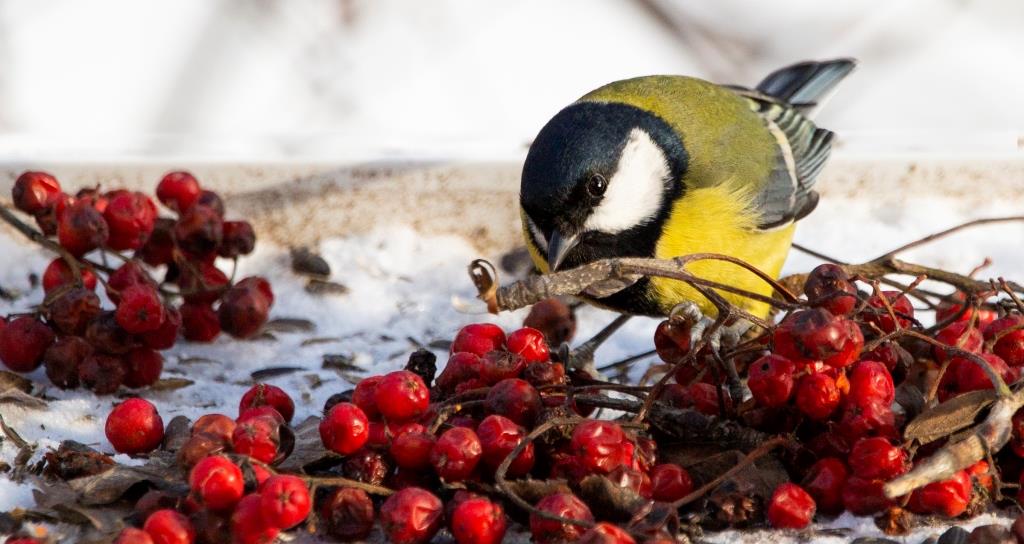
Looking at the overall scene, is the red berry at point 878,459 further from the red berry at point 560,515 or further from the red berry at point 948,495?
the red berry at point 560,515

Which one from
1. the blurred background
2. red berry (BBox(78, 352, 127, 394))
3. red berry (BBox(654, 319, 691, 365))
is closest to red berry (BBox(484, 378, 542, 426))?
red berry (BBox(654, 319, 691, 365))

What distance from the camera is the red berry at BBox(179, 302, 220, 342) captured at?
6.53ft

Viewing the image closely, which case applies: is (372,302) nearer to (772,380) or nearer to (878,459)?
(772,380)

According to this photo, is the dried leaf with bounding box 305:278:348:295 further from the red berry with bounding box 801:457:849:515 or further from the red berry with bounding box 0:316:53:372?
the red berry with bounding box 801:457:849:515

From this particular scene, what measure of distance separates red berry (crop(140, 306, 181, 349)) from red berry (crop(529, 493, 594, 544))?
2.53 feet

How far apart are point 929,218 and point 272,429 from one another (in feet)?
5.03

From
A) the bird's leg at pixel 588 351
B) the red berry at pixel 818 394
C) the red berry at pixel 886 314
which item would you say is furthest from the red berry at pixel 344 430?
the red berry at pixel 886 314

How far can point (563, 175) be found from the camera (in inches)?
74.5

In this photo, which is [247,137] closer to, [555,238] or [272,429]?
[555,238]

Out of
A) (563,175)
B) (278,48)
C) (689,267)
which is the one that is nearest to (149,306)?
(563,175)

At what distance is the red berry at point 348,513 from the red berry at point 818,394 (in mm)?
482

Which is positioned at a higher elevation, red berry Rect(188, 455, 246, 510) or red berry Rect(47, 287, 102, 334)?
red berry Rect(188, 455, 246, 510)

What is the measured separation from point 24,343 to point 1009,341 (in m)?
1.32

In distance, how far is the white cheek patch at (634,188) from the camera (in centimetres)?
198
